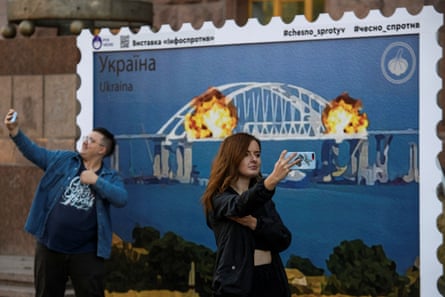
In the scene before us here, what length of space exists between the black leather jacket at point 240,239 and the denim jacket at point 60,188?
155 cm

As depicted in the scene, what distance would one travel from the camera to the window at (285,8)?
12.6 meters

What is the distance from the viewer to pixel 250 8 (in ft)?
43.3

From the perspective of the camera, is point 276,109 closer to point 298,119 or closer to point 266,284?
point 298,119

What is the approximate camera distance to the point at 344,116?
27.9 ft

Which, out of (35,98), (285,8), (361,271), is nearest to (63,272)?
(361,271)

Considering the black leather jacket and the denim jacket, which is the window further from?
the black leather jacket

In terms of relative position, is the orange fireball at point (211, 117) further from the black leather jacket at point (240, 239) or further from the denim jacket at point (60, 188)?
the black leather jacket at point (240, 239)

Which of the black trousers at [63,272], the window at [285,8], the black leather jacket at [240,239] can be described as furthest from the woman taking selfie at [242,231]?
the window at [285,8]

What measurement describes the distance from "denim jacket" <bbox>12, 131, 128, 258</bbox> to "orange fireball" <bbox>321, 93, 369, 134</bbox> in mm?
1451

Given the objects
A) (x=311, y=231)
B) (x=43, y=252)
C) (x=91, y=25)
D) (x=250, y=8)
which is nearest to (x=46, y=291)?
(x=43, y=252)

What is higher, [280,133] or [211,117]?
[211,117]

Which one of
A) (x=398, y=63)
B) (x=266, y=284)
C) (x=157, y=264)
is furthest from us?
(x=157, y=264)

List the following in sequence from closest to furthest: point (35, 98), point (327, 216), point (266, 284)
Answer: point (266, 284)
point (327, 216)
point (35, 98)

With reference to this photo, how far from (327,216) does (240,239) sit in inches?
78.7
